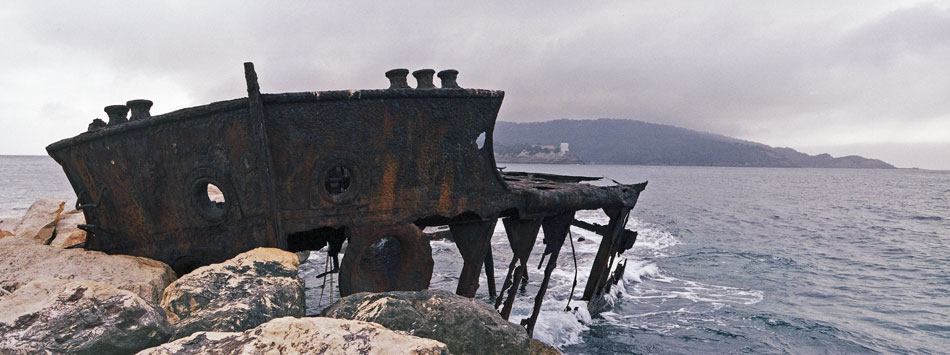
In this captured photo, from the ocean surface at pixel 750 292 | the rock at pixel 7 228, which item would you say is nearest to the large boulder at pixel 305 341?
the ocean surface at pixel 750 292

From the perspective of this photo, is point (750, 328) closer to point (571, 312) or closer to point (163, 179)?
point (571, 312)

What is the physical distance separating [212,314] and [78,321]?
0.67 meters

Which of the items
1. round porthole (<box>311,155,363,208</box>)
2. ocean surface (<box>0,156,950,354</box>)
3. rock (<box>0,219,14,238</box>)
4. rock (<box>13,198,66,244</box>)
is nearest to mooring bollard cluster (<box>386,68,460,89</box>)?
round porthole (<box>311,155,363,208</box>)

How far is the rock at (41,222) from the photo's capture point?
316 inches

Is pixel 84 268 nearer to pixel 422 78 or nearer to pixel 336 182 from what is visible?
pixel 336 182

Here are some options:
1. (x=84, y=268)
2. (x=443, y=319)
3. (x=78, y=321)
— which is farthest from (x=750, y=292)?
(x=78, y=321)

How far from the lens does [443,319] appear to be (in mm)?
3416

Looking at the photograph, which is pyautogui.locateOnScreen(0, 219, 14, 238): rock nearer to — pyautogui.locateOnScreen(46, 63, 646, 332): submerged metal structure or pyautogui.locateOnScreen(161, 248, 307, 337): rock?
pyautogui.locateOnScreen(46, 63, 646, 332): submerged metal structure

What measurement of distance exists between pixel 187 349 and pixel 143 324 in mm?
463

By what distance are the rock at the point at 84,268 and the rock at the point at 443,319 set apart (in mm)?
1632

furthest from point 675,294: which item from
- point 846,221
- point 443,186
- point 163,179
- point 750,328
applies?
point 846,221

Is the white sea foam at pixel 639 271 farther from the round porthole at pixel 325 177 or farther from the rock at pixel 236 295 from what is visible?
the rock at pixel 236 295

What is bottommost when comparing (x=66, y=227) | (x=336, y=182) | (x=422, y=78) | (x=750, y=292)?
(x=750, y=292)

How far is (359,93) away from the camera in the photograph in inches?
174
